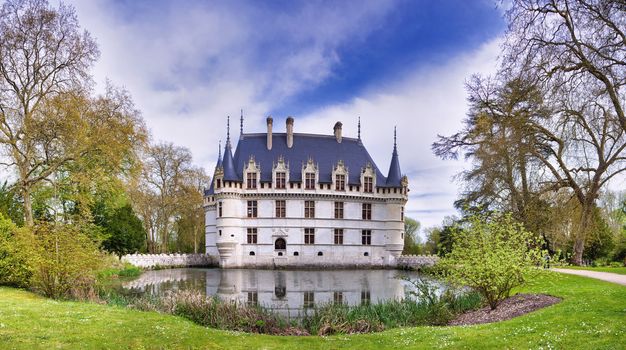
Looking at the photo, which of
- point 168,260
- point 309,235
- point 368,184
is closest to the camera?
point 168,260

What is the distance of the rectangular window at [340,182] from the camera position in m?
36.1

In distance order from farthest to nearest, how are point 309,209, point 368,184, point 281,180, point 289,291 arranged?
point 368,184 < point 309,209 < point 281,180 < point 289,291

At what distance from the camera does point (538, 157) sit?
1905cm

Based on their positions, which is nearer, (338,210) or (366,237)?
(338,210)

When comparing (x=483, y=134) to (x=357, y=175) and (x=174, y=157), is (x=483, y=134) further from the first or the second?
(x=174, y=157)

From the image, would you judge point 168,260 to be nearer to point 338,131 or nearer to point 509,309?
point 338,131

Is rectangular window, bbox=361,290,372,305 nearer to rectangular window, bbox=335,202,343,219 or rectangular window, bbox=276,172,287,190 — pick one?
rectangular window, bbox=335,202,343,219

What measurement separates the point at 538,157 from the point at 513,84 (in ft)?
14.4

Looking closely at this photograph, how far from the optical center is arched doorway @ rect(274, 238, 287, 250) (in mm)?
34875

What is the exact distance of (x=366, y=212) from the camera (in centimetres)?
3678

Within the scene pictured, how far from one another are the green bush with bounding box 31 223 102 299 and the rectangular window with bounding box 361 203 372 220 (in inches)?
990

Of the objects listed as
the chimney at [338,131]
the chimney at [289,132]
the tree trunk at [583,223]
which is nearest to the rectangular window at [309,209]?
the chimney at [289,132]

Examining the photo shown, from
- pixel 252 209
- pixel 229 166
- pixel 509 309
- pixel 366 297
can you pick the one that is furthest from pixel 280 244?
pixel 509 309

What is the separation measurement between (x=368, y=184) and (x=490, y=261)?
26.7 m
